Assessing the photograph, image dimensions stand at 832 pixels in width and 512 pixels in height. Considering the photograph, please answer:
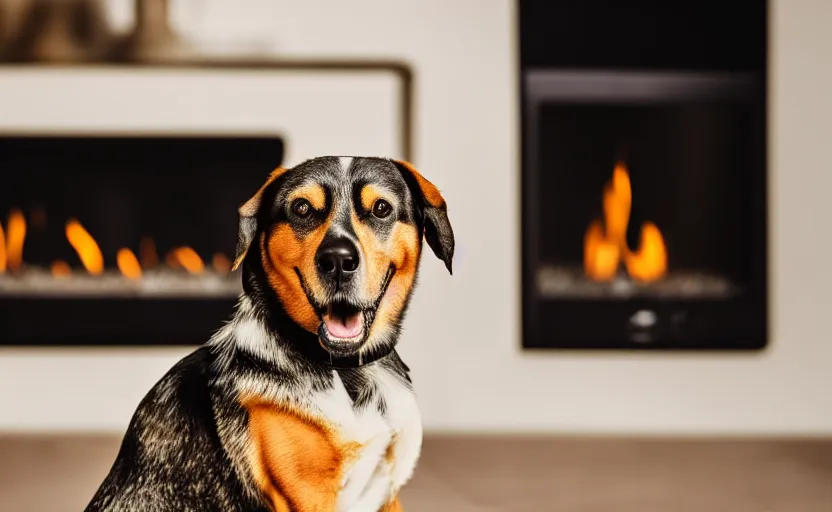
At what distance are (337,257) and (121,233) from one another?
1.89 meters

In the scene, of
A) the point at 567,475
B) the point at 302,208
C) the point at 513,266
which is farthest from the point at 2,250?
the point at 302,208

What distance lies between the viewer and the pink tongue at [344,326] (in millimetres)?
666

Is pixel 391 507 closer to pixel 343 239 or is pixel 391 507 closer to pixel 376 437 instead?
pixel 376 437

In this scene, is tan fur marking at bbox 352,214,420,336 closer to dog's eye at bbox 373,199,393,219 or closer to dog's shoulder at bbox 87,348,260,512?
dog's eye at bbox 373,199,393,219

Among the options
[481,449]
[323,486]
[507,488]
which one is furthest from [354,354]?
[481,449]

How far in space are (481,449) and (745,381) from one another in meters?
0.90

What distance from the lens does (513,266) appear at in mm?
2250

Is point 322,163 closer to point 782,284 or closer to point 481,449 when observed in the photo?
point 481,449

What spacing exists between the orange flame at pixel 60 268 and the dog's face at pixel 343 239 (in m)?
1.86

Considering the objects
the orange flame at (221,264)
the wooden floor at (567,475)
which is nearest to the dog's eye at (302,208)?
the wooden floor at (567,475)

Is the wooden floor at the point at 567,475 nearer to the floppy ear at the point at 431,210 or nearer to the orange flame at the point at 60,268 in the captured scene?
the orange flame at the point at 60,268

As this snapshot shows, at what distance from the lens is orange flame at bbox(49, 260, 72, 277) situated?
230 cm

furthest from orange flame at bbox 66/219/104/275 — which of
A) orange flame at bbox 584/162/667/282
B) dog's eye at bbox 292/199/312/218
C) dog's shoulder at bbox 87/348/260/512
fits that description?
dog's eye at bbox 292/199/312/218

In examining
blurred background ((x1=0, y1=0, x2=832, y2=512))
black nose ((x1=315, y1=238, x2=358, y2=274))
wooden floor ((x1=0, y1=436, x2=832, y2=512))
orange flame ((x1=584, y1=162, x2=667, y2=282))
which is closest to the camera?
black nose ((x1=315, y1=238, x2=358, y2=274))
